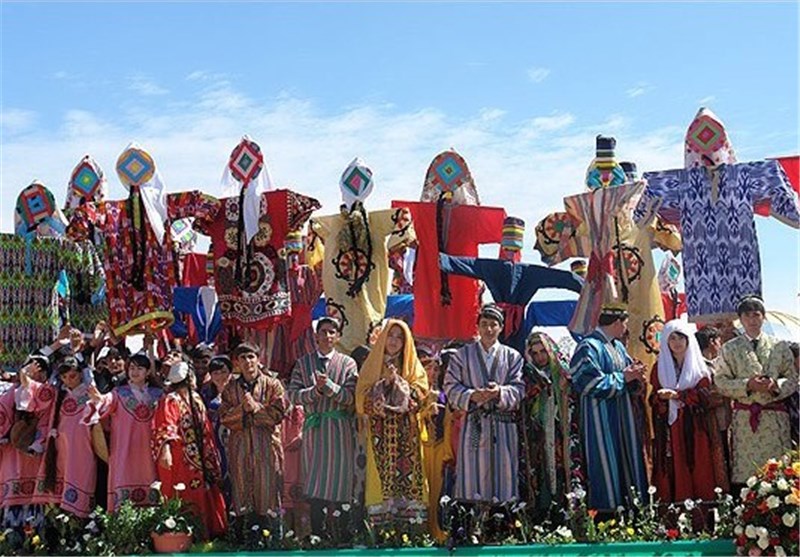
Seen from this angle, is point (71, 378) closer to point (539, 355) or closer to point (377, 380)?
point (377, 380)

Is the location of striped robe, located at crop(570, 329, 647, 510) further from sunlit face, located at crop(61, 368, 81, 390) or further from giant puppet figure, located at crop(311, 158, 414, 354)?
sunlit face, located at crop(61, 368, 81, 390)

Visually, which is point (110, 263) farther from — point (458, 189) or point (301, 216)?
point (458, 189)

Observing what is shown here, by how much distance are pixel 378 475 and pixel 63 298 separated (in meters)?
4.07

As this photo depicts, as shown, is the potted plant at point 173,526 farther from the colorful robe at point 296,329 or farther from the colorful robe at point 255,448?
the colorful robe at point 296,329

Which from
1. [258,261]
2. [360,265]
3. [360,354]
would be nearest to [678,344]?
[360,354]

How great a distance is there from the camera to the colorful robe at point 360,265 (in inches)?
396

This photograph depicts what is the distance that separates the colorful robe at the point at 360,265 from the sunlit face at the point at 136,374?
191cm

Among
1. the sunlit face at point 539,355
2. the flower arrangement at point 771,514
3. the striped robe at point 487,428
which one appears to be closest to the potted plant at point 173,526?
the striped robe at point 487,428

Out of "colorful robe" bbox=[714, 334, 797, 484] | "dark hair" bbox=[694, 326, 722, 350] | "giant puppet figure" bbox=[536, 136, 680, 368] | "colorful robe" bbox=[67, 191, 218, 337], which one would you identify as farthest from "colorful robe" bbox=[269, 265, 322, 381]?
"colorful robe" bbox=[714, 334, 797, 484]

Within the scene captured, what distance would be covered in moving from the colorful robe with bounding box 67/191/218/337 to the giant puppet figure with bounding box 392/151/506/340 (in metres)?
2.06

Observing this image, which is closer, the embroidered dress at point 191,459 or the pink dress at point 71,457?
the embroidered dress at point 191,459

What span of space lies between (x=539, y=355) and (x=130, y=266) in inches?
146

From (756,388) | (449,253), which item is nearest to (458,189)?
(449,253)

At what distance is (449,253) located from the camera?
34.3ft
